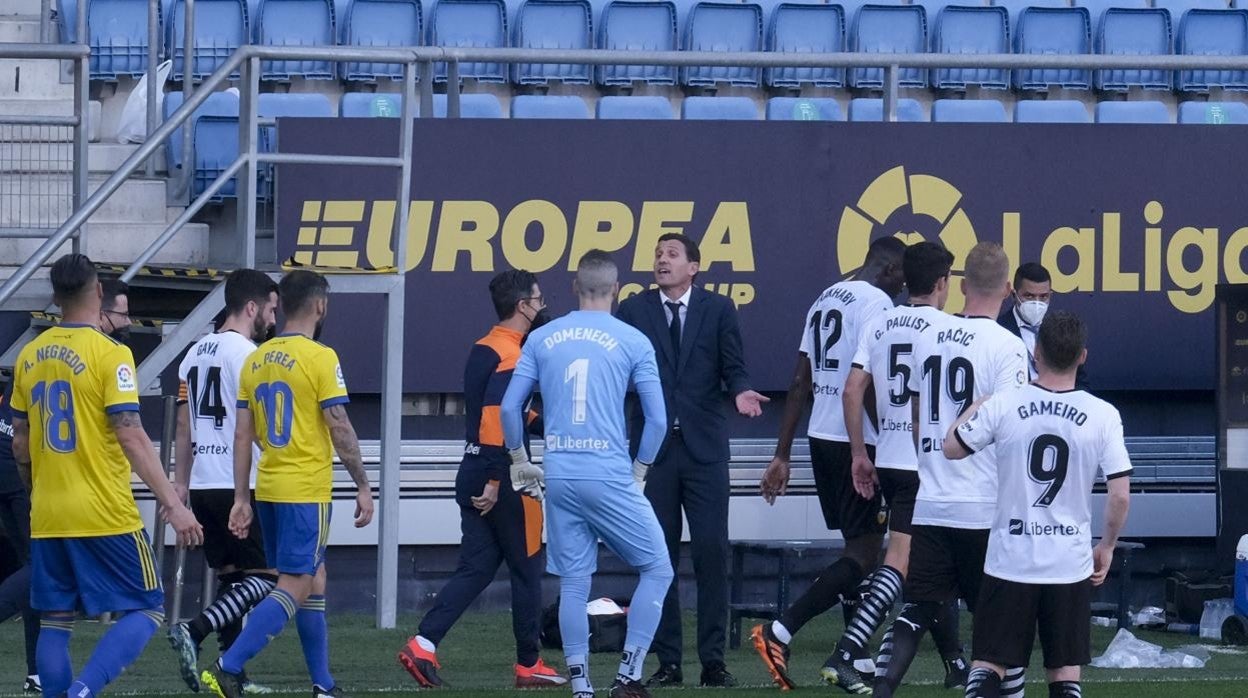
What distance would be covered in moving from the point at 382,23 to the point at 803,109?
340 centimetres

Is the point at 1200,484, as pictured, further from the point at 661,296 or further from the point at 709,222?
the point at 661,296

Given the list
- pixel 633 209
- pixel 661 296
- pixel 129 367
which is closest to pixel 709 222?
pixel 633 209

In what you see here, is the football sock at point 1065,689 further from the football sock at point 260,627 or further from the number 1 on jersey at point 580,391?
the football sock at point 260,627

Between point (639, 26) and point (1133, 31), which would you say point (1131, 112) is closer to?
point (1133, 31)

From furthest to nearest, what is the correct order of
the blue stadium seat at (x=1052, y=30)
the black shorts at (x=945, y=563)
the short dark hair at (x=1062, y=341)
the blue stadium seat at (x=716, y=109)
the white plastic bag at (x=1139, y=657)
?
the blue stadium seat at (x=1052, y=30) → the blue stadium seat at (x=716, y=109) → the white plastic bag at (x=1139, y=657) → the black shorts at (x=945, y=563) → the short dark hair at (x=1062, y=341)

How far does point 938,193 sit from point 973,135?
1.38 ft

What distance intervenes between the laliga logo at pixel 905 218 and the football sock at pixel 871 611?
3736mm

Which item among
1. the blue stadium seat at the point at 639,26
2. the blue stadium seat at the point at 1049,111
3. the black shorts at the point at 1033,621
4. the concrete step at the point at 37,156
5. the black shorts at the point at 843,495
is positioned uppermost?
the blue stadium seat at the point at 639,26

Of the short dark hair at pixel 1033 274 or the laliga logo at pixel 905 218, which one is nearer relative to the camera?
the short dark hair at pixel 1033 274

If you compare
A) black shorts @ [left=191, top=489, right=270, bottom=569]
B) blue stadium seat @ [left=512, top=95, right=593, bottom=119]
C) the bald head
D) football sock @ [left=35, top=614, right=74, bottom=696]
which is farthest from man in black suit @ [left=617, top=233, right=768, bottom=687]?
blue stadium seat @ [left=512, top=95, right=593, bottom=119]

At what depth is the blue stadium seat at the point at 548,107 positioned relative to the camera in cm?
1281

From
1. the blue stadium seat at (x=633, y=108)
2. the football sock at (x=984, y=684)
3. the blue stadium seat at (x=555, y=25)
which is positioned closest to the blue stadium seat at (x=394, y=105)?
the blue stadium seat at (x=633, y=108)

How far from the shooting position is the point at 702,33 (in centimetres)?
1475

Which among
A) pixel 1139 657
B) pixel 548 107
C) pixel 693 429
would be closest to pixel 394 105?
pixel 548 107
